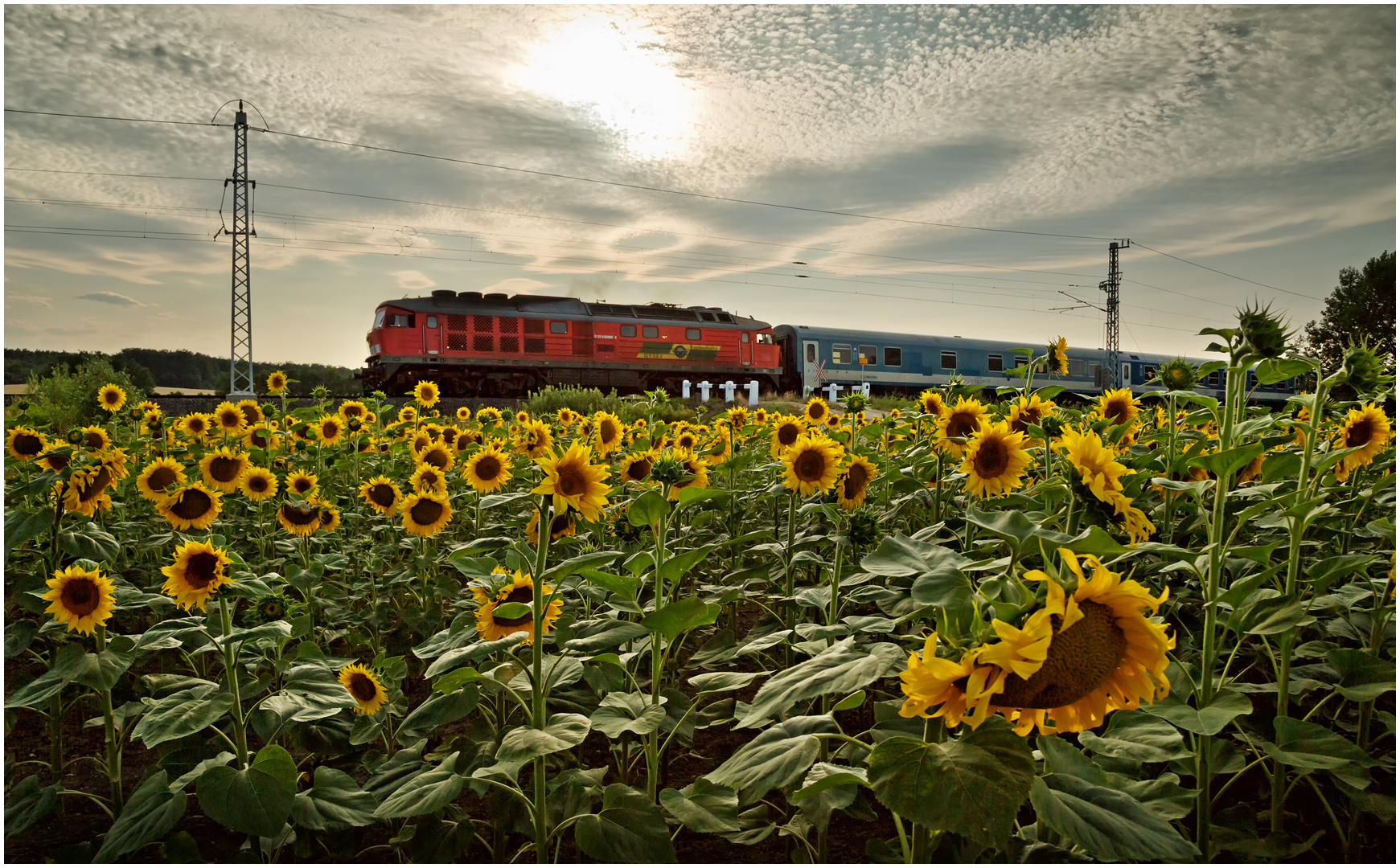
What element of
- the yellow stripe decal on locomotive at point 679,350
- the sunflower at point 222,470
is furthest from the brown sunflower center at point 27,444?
the yellow stripe decal on locomotive at point 679,350

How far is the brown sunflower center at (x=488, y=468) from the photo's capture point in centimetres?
338

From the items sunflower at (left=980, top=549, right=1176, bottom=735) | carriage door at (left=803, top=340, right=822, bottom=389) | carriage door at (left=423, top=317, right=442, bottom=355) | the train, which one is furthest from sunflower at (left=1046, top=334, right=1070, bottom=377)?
carriage door at (left=803, top=340, right=822, bottom=389)

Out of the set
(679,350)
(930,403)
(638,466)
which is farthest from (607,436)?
(679,350)

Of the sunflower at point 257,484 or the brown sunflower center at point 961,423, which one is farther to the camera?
the sunflower at point 257,484

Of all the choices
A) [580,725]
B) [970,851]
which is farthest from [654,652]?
[970,851]

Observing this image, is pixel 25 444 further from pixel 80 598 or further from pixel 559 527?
pixel 559 527

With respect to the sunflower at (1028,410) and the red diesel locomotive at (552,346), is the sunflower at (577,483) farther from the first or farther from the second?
the red diesel locomotive at (552,346)

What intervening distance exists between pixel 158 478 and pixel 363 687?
1.97 m

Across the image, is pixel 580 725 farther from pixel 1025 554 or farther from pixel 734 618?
pixel 734 618

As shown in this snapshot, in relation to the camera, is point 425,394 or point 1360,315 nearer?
point 1360,315

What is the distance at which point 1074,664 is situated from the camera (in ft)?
3.08

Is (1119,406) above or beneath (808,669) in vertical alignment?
above

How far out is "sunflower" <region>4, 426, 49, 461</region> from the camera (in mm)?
3086

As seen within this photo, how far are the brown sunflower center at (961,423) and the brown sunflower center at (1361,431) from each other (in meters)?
1.06
